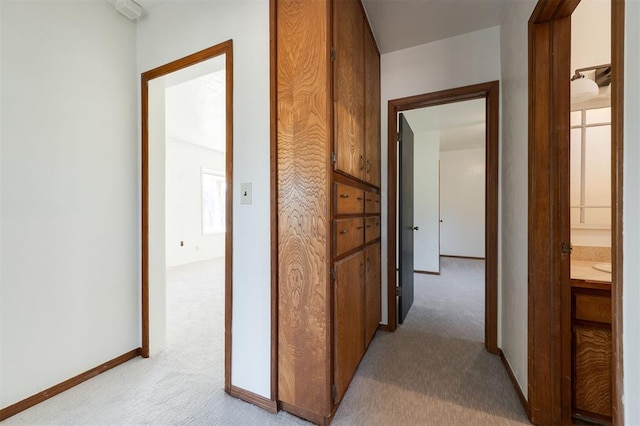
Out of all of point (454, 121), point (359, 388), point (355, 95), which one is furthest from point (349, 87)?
point (454, 121)

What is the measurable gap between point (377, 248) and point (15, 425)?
234cm

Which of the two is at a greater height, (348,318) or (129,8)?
(129,8)

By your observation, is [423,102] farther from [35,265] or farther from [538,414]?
[35,265]

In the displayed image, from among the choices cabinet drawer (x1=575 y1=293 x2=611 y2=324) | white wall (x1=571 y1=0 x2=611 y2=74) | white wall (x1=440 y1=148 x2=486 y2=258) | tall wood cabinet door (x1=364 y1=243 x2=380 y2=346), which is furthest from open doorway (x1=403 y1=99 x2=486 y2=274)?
cabinet drawer (x1=575 y1=293 x2=611 y2=324)

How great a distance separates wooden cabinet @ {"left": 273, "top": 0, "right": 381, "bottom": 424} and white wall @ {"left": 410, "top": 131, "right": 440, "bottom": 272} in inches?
136

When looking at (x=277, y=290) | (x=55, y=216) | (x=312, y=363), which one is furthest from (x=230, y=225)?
(x=55, y=216)

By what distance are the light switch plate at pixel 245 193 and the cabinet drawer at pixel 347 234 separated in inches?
20.1

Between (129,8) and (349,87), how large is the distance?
1601 mm

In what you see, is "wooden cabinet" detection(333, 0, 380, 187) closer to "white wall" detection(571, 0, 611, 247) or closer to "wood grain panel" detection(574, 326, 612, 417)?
"white wall" detection(571, 0, 611, 247)

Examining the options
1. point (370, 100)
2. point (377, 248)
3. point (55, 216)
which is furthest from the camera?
point (377, 248)

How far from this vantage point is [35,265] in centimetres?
146

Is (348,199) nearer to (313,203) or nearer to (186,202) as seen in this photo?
(313,203)

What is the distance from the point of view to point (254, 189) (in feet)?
4.72

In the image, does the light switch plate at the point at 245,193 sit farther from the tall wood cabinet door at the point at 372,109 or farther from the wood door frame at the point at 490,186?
the wood door frame at the point at 490,186
